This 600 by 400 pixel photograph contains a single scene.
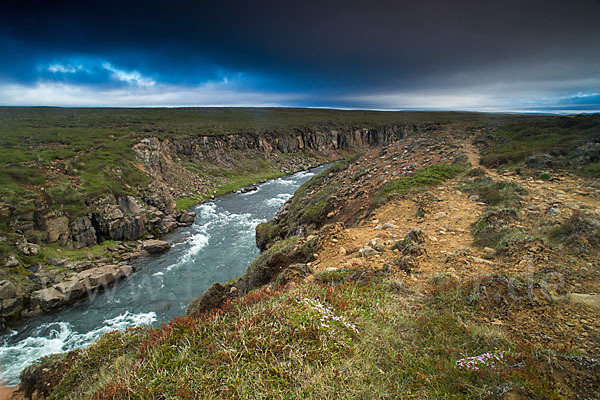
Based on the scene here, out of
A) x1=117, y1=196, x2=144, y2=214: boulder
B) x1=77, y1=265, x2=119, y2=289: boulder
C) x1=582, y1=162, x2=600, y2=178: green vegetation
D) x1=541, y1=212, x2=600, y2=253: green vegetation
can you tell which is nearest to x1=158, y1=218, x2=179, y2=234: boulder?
x1=117, y1=196, x2=144, y2=214: boulder

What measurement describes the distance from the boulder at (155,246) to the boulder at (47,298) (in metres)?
6.73

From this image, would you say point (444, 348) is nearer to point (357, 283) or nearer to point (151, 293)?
point (357, 283)

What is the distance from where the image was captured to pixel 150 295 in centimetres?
1572

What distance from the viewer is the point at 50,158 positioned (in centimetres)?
2698

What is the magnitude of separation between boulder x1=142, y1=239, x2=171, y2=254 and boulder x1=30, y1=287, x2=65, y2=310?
6725 mm

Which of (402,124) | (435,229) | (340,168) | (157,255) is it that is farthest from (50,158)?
(402,124)

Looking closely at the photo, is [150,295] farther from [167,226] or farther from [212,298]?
[167,226]

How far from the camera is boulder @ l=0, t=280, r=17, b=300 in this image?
A: 13605mm

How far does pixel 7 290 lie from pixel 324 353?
19302 mm

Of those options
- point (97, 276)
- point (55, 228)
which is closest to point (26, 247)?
point (55, 228)

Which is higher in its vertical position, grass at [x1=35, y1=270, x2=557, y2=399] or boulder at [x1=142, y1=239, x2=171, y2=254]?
grass at [x1=35, y1=270, x2=557, y2=399]

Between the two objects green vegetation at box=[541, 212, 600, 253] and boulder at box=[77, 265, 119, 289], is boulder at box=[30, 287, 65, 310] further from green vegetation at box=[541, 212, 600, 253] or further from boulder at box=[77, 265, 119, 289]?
green vegetation at box=[541, 212, 600, 253]

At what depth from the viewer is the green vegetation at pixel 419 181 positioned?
34.0 feet

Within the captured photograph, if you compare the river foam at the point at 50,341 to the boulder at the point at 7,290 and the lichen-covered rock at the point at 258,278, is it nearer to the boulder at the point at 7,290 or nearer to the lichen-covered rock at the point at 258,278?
the boulder at the point at 7,290
